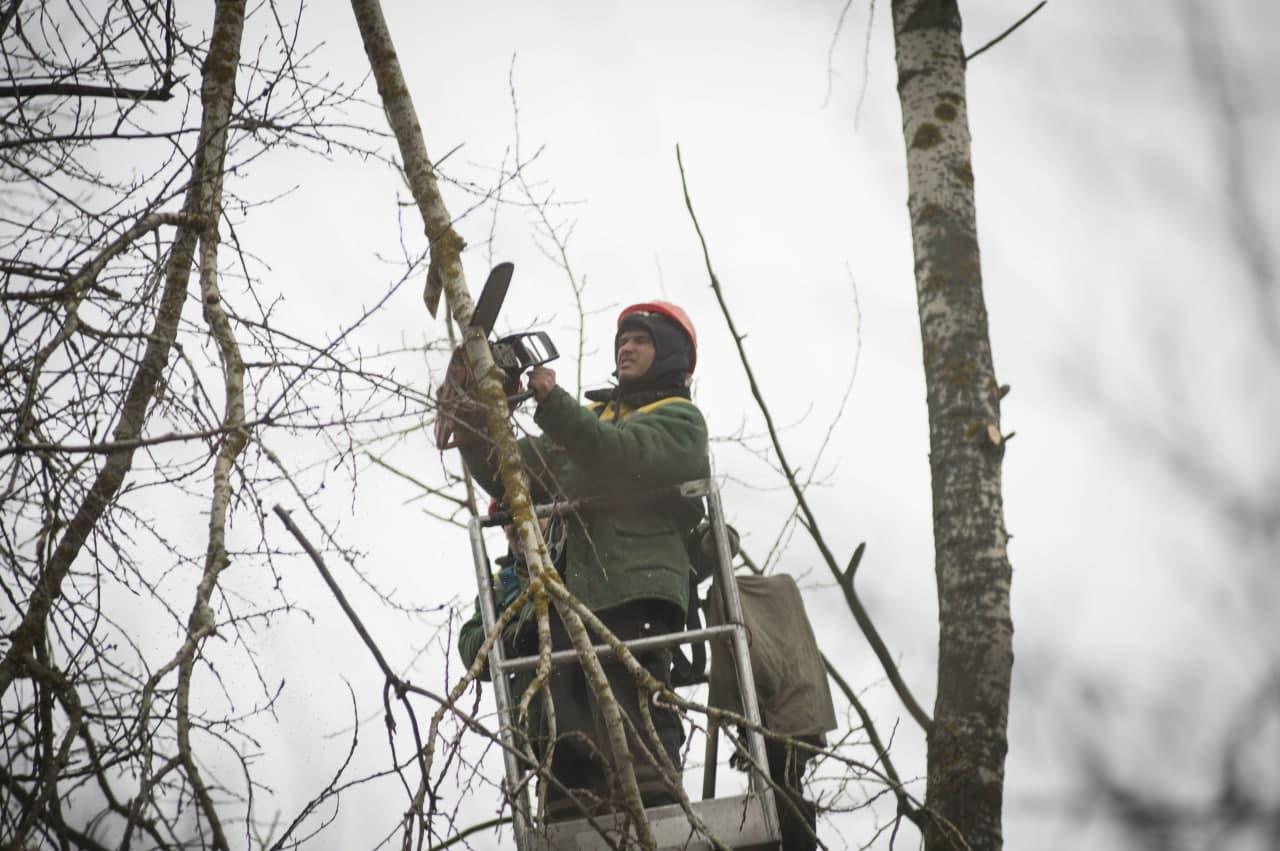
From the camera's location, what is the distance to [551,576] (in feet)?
13.6

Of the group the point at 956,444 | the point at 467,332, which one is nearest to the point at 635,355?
the point at 467,332

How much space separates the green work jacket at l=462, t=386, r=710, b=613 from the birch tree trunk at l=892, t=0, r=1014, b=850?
1.03 m

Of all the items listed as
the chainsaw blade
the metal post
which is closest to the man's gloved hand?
the chainsaw blade

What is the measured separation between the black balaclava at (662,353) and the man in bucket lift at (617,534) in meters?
0.26

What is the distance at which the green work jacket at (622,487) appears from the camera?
16.1ft

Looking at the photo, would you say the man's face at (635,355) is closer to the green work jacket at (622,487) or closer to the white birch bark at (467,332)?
the green work jacket at (622,487)

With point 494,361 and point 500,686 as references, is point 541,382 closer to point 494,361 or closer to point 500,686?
point 494,361

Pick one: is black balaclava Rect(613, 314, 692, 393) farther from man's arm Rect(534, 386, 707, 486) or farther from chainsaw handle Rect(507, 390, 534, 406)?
chainsaw handle Rect(507, 390, 534, 406)

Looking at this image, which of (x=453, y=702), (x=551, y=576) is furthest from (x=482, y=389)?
(x=453, y=702)

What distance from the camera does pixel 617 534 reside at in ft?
16.5

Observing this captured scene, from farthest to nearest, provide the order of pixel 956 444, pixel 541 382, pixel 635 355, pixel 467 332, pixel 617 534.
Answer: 1. pixel 635 355
2. pixel 617 534
3. pixel 541 382
4. pixel 467 332
5. pixel 956 444

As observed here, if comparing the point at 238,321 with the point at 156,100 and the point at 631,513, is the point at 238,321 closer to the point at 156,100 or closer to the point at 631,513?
the point at 156,100

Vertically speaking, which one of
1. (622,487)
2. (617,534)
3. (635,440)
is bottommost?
(617,534)

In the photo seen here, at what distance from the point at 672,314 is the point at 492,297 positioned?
122cm
